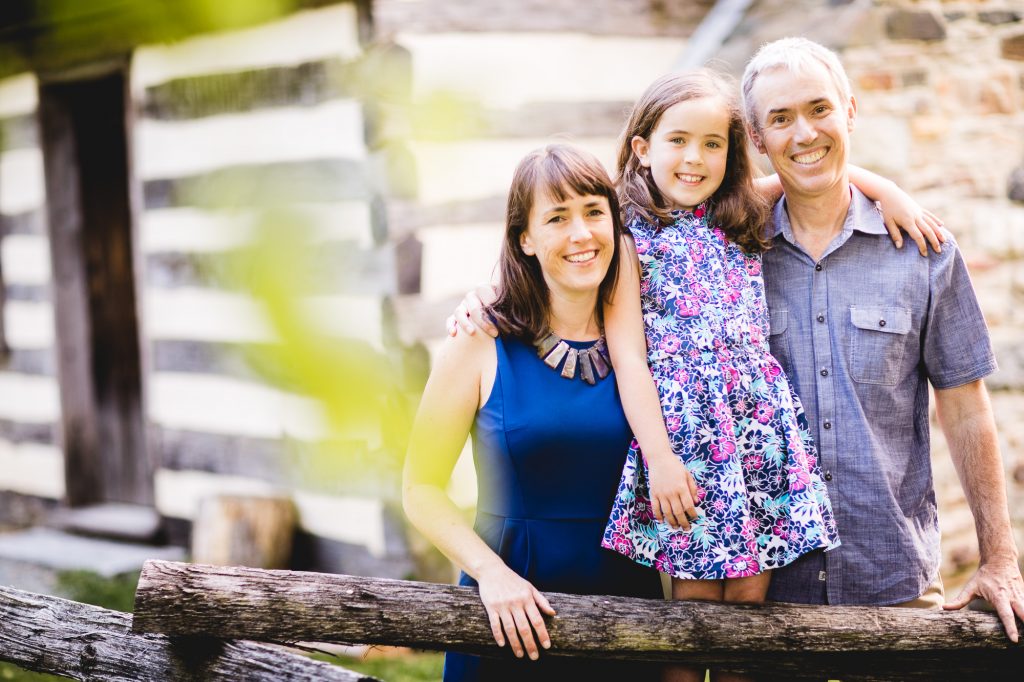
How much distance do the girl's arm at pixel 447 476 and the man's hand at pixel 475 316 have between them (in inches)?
0.8

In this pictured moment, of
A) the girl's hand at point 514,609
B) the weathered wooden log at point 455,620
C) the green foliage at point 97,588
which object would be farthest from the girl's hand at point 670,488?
the green foliage at point 97,588

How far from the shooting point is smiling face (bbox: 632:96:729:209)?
2.36m

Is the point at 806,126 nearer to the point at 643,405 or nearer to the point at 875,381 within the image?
the point at 875,381

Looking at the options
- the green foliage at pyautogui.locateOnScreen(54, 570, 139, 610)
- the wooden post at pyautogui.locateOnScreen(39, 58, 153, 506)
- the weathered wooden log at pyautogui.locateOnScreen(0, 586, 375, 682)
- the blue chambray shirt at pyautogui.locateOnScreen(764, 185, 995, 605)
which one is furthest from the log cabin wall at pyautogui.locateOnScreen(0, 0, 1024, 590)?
the blue chambray shirt at pyautogui.locateOnScreen(764, 185, 995, 605)

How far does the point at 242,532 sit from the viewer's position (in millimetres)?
5262

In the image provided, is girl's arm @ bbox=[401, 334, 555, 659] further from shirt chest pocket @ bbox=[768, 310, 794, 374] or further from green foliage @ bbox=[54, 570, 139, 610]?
green foliage @ bbox=[54, 570, 139, 610]

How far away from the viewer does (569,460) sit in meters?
2.21

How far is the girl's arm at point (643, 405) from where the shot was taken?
2.13m

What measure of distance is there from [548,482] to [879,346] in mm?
823

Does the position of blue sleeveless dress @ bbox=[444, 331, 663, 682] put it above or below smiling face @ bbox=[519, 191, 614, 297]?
below

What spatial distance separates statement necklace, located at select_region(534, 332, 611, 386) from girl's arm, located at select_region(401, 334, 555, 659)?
12 cm

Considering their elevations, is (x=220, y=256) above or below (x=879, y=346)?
above

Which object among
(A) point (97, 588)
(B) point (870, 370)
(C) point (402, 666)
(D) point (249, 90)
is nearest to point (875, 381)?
(B) point (870, 370)

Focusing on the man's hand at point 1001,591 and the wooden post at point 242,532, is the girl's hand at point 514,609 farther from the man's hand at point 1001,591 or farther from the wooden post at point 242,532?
the wooden post at point 242,532
